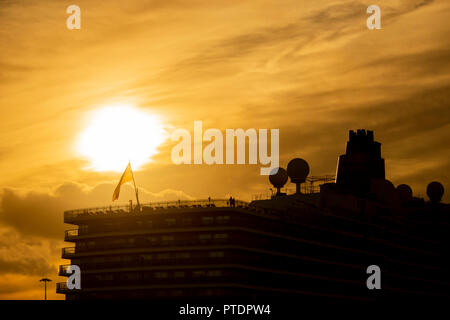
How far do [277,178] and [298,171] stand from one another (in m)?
4.78

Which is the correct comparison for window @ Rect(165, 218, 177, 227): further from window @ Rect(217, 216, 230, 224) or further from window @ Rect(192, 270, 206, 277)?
window @ Rect(192, 270, 206, 277)

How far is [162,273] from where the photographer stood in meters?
145

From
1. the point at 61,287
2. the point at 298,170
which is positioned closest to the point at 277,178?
the point at 298,170

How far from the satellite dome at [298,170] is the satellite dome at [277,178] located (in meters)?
2.04

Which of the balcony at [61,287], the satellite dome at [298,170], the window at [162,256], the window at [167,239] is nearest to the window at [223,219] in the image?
the window at [167,239]

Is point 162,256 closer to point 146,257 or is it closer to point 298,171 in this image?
point 146,257

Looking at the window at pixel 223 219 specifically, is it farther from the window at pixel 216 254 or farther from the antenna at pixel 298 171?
the antenna at pixel 298 171

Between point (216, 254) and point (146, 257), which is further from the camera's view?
point (146, 257)

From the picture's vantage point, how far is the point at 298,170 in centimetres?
17712

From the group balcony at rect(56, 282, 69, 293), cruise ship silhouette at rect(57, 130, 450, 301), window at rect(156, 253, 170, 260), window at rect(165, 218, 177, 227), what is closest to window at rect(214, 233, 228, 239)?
cruise ship silhouette at rect(57, 130, 450, 301)

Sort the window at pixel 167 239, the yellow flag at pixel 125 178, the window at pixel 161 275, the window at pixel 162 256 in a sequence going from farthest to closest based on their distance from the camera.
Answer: the window at pixel 167 239 < the window at pixel 162 256 < the window at pixel 161 275 < the yellow flag at pixel 125 178

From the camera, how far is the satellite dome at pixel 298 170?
177000 mm

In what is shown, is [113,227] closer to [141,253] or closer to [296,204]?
[141,253]
